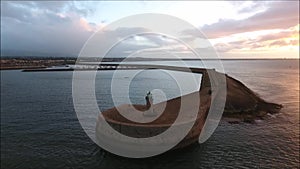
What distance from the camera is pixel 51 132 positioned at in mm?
22859

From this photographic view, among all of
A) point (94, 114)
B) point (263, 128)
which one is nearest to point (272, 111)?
point (263, 128)

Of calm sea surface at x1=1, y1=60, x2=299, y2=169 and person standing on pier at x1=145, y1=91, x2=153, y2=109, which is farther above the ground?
person standing on pier at x1=145, y1=91, x2=153, y2=109

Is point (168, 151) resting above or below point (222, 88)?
below

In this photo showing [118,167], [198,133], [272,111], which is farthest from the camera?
[272,111]

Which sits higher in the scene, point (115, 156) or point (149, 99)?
point (149, 99)

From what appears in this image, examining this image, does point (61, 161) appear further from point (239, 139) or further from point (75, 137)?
point (239, 139)

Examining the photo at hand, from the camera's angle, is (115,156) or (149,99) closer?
(115,156)

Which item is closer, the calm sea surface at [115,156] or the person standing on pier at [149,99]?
the calm sea surface at [115,156]

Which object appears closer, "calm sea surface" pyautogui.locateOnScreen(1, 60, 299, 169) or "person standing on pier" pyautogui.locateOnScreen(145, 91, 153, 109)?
"calm sea surface" pyautogui.locateOnScreen(1, 60, 299, 169)

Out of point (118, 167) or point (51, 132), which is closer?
point (118, 167)

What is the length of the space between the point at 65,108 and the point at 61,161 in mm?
16774

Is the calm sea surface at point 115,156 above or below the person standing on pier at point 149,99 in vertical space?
below

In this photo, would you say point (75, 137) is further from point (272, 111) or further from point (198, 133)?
point (272, 111)

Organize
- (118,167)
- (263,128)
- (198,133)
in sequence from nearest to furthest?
(118,167)
(198,133)
(263,128)
